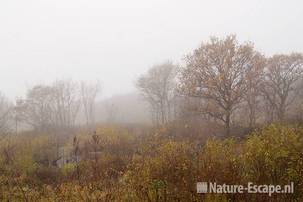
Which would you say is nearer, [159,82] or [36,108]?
[159,82]

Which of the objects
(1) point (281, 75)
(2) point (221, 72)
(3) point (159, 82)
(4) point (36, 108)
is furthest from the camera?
(4) point (36, 108)

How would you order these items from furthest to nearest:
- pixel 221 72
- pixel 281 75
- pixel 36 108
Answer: pixel 36 108
pixel 281 75
pixel 221 72

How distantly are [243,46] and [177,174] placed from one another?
17.8 metres

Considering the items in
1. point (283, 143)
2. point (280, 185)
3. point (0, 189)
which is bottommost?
point (0, 189)

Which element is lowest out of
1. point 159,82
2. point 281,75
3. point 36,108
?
point 36,108

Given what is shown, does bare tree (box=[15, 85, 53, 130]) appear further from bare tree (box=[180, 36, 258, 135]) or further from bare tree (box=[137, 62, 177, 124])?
bare tree (box=[180, 36, 258, 135])

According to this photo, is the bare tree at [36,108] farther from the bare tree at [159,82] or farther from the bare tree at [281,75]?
the bare tree at [281,75]

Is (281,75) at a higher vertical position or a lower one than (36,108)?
higher

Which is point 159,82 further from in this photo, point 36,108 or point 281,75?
point 36,108

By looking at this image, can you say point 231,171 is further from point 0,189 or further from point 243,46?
point 243,46

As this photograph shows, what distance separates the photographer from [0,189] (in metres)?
11.0

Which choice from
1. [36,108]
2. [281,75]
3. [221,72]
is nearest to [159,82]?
[281,75]

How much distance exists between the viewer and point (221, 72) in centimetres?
2336

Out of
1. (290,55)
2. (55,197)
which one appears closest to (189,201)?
(55,197)
